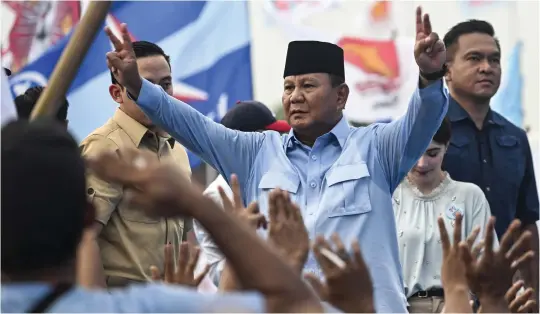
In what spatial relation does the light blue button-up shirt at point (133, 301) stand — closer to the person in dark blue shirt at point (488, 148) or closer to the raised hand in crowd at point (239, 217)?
the raised hand in crowd at point (239, 217)

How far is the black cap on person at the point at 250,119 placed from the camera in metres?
6.48

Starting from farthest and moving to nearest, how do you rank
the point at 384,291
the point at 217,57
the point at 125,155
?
the point at 217,57
the point at 384,291
the point at 125,155

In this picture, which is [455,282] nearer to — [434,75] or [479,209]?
A: [434,75]

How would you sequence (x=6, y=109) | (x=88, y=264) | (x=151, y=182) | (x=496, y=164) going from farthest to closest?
1. (x=496, y=164)
2. (x=88, y=264)
3. (x=6, y=109)
4. (x=151, y=182)

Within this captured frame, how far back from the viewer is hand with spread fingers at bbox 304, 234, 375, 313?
9.28 feet

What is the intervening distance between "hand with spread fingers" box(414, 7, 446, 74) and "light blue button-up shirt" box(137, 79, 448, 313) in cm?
10

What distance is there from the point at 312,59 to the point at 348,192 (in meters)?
0.78

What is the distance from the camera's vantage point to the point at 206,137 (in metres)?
4.98

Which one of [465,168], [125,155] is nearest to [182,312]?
[125,155]

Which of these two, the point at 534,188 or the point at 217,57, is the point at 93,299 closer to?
the point at 534,188

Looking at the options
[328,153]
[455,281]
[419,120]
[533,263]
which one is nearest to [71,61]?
[455,281]

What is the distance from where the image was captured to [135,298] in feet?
7.54

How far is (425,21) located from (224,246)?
→ 7.70 ft

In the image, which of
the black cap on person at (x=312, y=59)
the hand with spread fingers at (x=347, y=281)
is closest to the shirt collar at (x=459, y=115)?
the black cap on person at (x=312, y=59)
